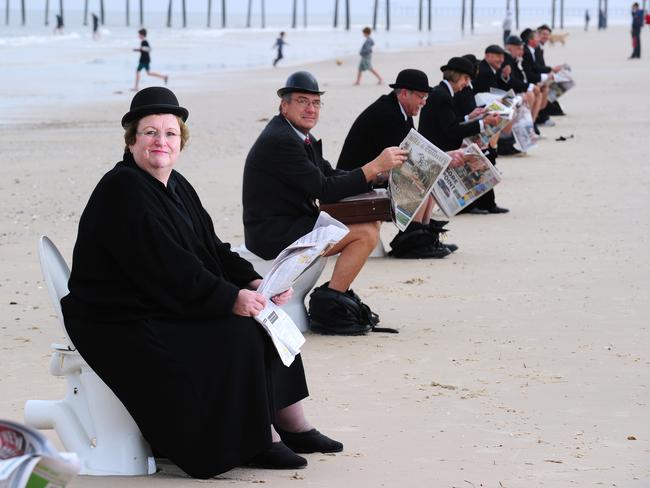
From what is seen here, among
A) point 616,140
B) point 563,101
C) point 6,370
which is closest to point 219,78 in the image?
point 563,101

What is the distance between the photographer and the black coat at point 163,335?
15.8 feet

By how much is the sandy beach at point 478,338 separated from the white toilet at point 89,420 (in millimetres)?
80

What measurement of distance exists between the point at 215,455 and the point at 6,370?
2175 mm

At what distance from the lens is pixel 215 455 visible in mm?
4820

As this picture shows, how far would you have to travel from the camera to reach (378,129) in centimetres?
907

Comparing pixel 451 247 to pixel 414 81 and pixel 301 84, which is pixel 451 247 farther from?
pixel 301 84

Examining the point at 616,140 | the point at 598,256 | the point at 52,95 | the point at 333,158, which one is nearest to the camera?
the point at 598,256

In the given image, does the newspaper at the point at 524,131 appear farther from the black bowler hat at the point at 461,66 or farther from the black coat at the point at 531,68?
the black bowler hat at the point at 461,66

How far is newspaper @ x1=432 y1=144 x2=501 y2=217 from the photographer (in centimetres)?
1005

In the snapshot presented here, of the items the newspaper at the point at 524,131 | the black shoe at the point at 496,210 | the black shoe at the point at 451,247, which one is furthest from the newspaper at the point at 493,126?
the newspaper at the point at 524,131

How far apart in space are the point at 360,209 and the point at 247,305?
2842 millimetres

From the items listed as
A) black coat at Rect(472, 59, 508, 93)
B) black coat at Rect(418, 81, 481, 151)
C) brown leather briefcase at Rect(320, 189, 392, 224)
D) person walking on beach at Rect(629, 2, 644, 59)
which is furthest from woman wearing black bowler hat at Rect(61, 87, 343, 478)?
person walking on beach at Rect(629, 2, 644, 59)

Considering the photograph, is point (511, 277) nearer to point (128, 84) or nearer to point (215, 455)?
point (215, 455)

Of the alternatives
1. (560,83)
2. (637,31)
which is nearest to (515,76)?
(560,83)
